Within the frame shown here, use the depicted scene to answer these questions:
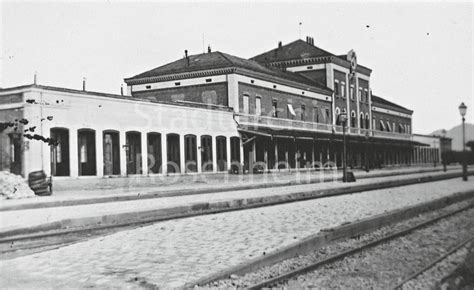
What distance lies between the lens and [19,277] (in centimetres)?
668

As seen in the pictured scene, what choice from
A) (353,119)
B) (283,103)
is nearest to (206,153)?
(283,103)

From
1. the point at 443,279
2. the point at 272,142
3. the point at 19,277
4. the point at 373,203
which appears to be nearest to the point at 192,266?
the point at 19,277

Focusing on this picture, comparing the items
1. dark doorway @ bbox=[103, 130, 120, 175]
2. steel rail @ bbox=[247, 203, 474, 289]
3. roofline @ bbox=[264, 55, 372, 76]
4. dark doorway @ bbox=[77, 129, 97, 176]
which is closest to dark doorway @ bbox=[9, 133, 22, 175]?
dark doorway @ bbox=[77, 129, 97, 176]

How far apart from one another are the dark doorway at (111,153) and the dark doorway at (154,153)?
225cm

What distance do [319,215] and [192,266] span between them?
6.14 metres

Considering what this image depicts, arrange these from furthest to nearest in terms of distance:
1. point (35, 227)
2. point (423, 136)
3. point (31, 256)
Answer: point (423, 136), point (35, 227), point (31, 256)

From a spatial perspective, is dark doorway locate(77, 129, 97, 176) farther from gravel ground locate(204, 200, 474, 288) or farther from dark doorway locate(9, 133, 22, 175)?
gravel ground locate(204, 200, 474, 288)

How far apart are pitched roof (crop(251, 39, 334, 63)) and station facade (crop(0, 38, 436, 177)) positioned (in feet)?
0.36

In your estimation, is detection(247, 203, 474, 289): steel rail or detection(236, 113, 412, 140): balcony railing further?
detection(236, 113, 412, 140): balcony railing

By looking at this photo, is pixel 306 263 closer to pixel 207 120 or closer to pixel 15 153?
pixel 15 153

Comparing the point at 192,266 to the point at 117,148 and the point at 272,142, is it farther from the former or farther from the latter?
the point at 272,142

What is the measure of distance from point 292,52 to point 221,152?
21560 millimetres

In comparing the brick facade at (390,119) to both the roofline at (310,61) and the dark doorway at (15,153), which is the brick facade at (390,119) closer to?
the roofline at (310,61)

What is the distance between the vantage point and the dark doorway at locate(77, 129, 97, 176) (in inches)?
1002
